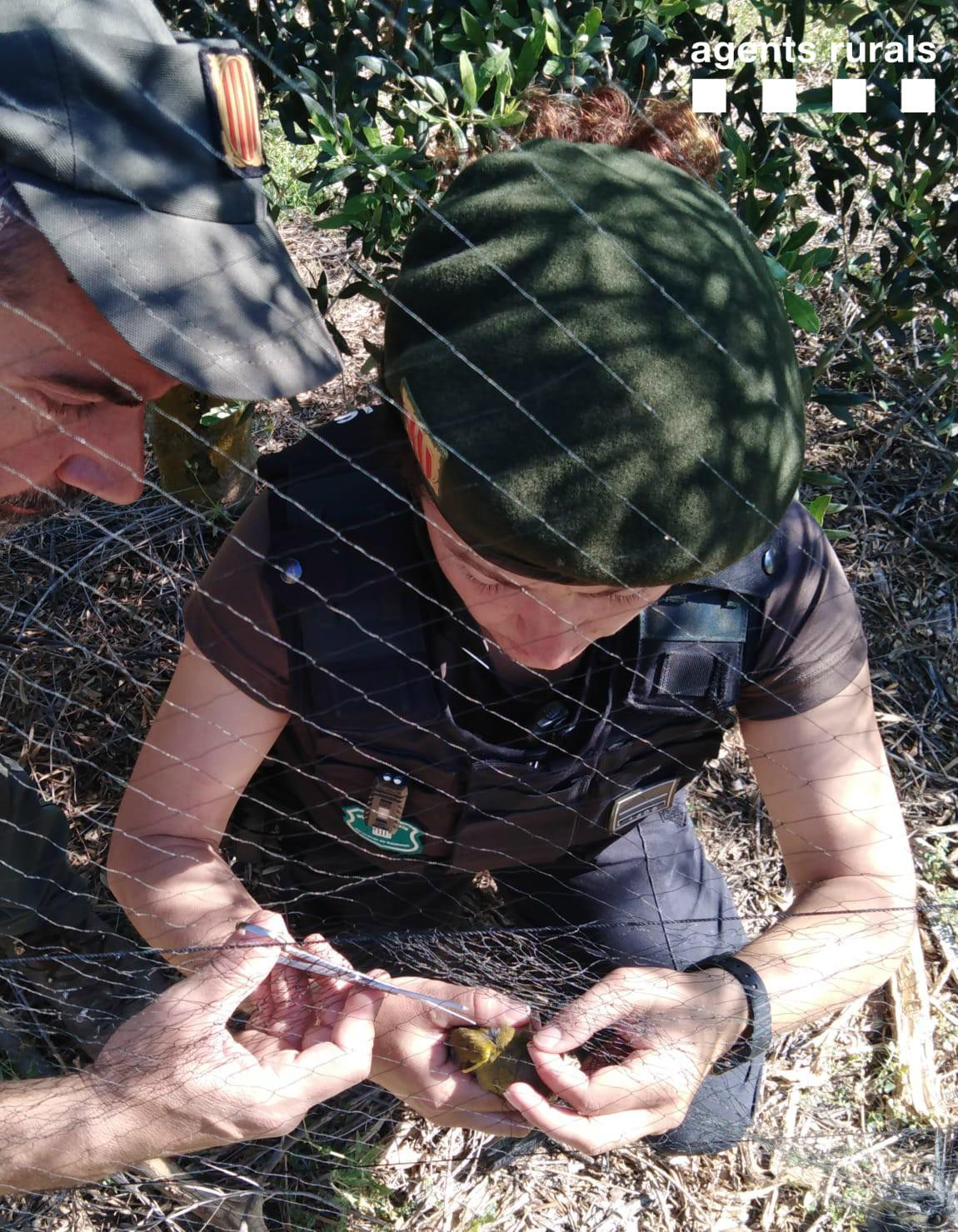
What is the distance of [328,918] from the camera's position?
7.58 feet

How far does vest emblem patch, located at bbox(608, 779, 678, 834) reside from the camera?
6.43 feet

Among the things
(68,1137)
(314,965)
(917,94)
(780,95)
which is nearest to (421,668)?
(314,965)

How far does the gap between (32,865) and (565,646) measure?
4.22 feet

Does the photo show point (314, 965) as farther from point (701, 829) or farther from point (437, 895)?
point (701, 829)

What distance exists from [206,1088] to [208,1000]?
0.13 meters

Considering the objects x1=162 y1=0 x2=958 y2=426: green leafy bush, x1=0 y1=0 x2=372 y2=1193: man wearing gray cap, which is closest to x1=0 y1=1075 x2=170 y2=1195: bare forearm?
x1=0 y1=0 x2=372 y2=1193: man wearing gray cap

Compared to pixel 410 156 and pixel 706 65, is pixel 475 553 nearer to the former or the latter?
pixel 410 156

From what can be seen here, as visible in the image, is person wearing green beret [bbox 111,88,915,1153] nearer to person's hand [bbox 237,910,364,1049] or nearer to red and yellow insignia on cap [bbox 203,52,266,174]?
person's hand [bbox 237,910,364,1049]

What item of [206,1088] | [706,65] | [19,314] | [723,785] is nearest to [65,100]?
[19,314]

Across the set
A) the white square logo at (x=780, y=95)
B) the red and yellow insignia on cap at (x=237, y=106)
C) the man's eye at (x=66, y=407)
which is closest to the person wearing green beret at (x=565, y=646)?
the red and yellow insignia on cap at (x=237, y=106)

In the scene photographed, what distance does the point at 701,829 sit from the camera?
2600mm

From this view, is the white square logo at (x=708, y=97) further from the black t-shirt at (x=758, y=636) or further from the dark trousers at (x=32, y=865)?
the dark trousers at (x=32, y=865)

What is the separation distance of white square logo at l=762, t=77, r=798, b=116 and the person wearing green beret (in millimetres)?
613

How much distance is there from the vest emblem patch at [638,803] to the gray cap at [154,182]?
3.18 ft
